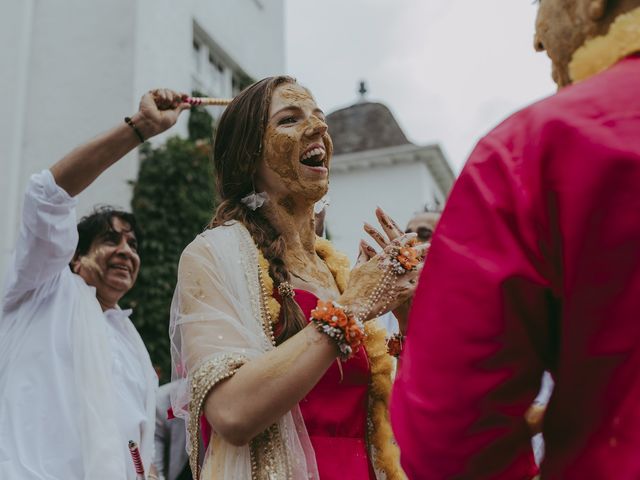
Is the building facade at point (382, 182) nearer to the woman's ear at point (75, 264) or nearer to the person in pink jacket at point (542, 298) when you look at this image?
the woman's ear at point (75, 264)

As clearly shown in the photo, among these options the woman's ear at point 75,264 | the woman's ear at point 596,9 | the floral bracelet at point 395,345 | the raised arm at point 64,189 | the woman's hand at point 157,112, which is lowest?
the floral bracelet at point 395,345

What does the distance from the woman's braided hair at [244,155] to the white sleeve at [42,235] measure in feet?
3.22

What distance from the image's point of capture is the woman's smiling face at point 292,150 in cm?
239

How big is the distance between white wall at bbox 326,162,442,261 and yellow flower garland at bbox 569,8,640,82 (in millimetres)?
16503

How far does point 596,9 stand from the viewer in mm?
1197

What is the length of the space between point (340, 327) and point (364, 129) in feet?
63.9

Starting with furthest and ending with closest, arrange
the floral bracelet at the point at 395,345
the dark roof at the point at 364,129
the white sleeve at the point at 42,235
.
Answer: the dark roof at the point at 364,129 → the white sleeve at the point at 42,235 → the floral bracelet at the point at 395,345

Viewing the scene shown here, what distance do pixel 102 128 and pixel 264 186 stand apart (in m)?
7.10

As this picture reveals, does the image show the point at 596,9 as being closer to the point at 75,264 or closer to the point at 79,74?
the point at 75,264

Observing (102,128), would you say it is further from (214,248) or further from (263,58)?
(214,248)

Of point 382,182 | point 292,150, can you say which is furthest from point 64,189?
point 382,182

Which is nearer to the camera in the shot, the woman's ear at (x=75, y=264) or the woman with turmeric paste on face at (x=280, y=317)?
the woman with turmeric paste on face at (x=280, y=317)

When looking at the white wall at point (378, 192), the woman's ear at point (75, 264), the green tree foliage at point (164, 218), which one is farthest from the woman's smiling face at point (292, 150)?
the white wall at point (378, 192)

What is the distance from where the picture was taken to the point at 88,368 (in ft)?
10.2
